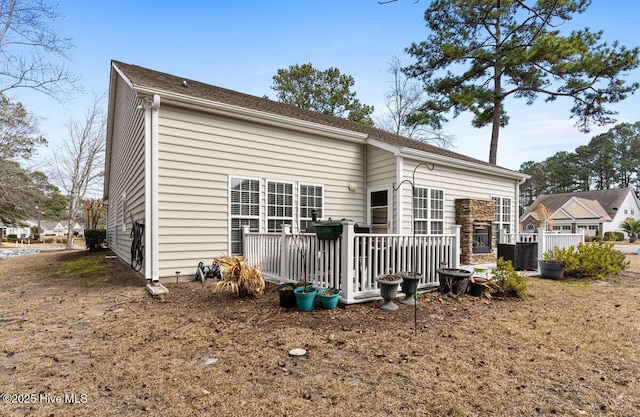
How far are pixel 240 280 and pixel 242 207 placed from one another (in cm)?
234

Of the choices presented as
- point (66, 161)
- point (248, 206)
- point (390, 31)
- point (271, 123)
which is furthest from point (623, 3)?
point (66, 161)

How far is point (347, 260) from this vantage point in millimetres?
4418

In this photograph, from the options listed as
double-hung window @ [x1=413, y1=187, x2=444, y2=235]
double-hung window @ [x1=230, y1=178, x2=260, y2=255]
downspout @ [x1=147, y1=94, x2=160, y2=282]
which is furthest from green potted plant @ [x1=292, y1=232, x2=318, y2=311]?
double-hung window @ [x1=413, y1=187, x2=444, y2=235]

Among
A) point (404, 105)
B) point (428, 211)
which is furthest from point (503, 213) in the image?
point (404, 105)

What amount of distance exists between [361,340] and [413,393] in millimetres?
1067

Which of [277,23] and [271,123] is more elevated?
[277,23]

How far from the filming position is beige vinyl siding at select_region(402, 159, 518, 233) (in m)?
8.30

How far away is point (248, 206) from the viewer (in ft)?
23.0

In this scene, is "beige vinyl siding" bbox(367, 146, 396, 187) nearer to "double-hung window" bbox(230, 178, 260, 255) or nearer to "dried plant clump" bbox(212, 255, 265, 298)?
"double-hung window" bbox(230, 178, 260, 255)

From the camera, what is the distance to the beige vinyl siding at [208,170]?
6031 mm

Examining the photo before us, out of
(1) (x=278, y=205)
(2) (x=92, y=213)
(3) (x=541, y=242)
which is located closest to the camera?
(1) (x=278, y=205)

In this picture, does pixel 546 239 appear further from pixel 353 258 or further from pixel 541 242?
pixel 353 258

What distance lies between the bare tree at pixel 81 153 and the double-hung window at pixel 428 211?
2287 cm

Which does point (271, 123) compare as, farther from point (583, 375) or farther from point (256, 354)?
point (583, 375)
